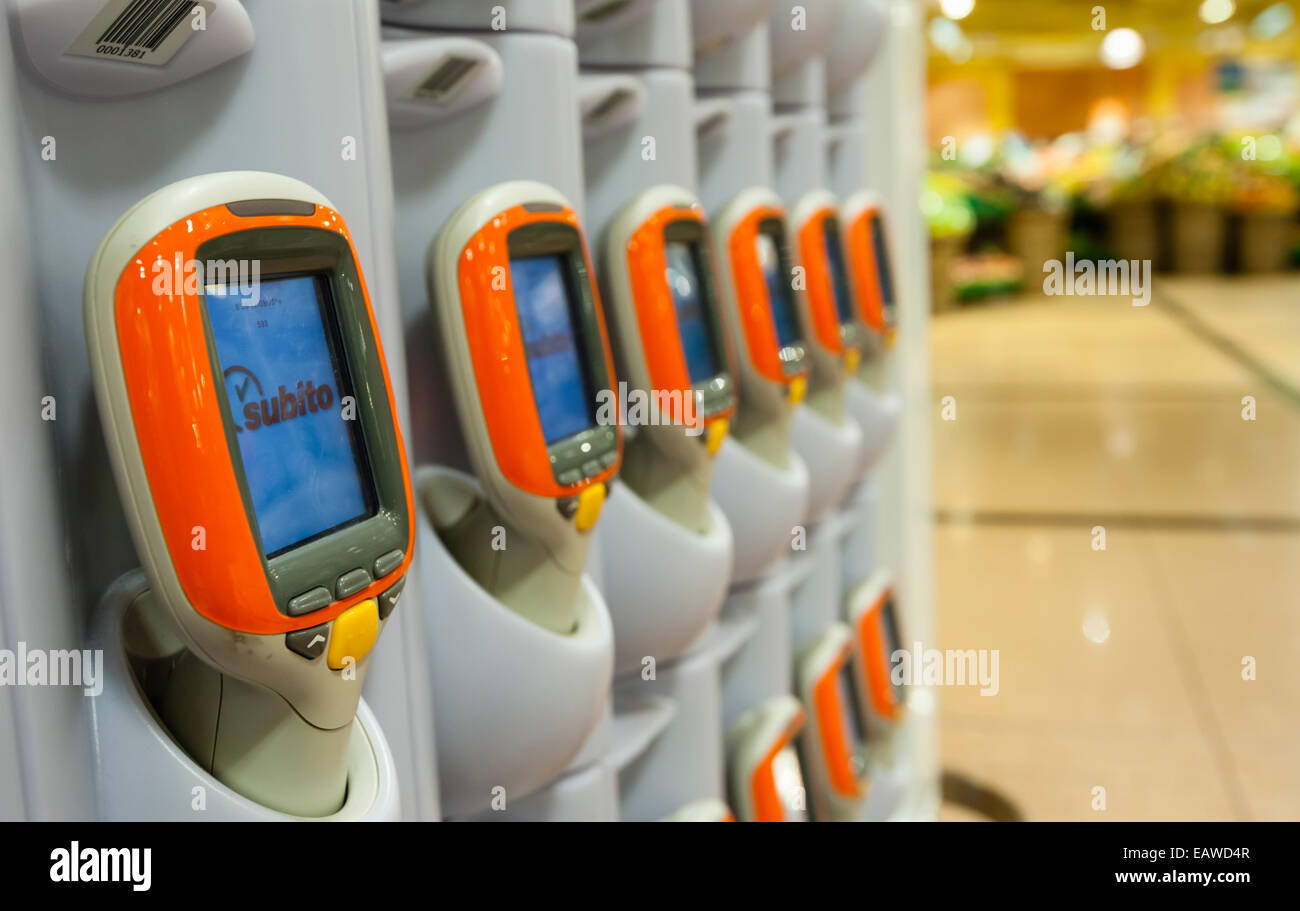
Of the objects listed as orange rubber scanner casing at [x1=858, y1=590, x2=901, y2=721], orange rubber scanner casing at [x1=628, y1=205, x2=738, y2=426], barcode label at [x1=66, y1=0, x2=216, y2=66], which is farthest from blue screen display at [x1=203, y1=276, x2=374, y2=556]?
orange rubber scanner casing at [x1=858, y1=590, x2=901, y2=721]

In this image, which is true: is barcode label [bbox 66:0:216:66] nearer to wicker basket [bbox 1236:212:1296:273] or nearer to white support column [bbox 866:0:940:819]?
white support column [bbox 866:0:940:819]

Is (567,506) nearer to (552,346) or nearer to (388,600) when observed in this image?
(552,346)

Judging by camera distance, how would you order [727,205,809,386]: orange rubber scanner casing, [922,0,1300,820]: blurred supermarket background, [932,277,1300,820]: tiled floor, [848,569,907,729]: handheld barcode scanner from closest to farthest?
1. [727,205,809,386]: orange rubber scanner casing
2. [848,569,907,729]: handheld barcode scanner
3. [932,277,1300,820]: tiled floor
4. [922,0,1300,820]: blurred supermarket background

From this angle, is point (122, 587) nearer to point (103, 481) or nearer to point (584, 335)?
point (103, 481)

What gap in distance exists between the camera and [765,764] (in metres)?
2.12

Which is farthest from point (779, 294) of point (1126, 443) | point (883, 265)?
point (1126, 443)

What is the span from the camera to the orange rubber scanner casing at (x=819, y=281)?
2.23 meters

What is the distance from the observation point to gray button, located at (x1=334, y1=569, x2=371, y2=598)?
866 millimetres

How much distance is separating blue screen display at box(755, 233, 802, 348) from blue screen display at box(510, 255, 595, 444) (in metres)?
0.72

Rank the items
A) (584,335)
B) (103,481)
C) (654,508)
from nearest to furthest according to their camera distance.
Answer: (103,481)
(584,335)
(654,508)

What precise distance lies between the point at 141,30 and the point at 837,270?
1.66 m

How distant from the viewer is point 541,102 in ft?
4.56
